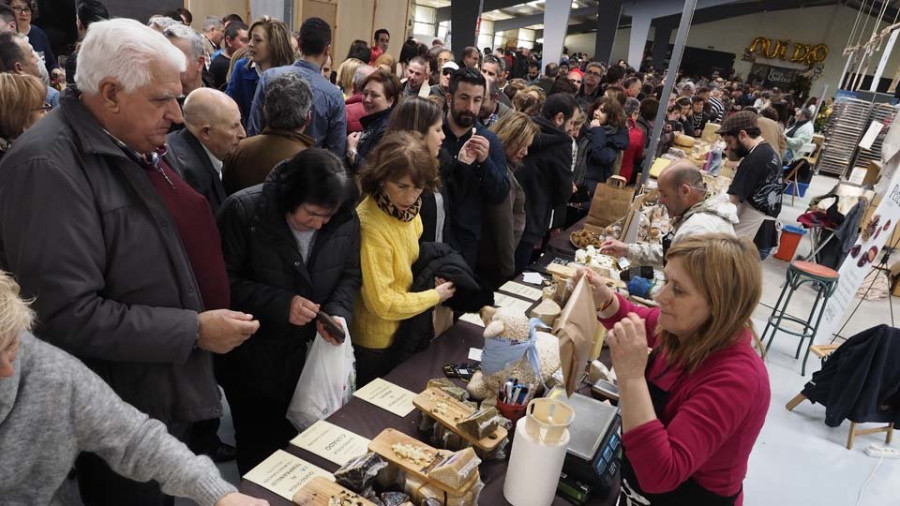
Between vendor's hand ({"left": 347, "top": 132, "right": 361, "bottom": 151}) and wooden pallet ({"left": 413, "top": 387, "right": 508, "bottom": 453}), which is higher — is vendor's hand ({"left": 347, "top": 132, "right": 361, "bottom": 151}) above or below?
above

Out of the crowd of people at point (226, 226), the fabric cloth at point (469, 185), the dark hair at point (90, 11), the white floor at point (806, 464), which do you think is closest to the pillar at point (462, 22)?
the dark hair at point (90, 11)

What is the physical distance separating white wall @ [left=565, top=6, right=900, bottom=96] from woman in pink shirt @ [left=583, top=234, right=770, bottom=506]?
2563 centimetres

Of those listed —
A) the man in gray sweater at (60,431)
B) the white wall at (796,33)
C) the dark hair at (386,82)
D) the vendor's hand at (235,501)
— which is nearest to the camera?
the man in gray sweater at (60,431)

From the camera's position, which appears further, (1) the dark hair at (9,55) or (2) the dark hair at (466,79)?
(1) the dark hair at (9,55)

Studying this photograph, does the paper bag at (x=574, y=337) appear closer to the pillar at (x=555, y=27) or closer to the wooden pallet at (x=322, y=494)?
the wooden pallet at (x=322, y=494)

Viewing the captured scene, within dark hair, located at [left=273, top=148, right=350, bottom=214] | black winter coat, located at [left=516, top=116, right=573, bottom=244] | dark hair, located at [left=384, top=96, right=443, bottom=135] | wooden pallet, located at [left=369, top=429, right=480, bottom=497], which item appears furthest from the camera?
black winter coat, located at [left=516, top=116, right=573, bottom=244]

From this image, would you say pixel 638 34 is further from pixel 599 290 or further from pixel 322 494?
pixel 322 494

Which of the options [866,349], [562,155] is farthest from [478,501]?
[866,349]

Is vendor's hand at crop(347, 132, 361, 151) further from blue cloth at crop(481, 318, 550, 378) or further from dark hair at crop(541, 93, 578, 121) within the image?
blue cloth at crop(481, 318, 550, 378)

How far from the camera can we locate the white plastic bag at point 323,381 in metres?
1.77

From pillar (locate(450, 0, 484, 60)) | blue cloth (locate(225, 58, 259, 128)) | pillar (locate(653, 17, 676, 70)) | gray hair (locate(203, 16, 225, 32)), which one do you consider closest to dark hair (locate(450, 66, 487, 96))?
blue cloth (locate(225, 58, 259, 128))

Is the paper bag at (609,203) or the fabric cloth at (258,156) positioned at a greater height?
the fabric cloth at (258,156)

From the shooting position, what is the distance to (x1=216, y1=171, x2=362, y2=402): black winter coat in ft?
5.75

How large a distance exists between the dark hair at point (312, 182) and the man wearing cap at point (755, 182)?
12.8ft
